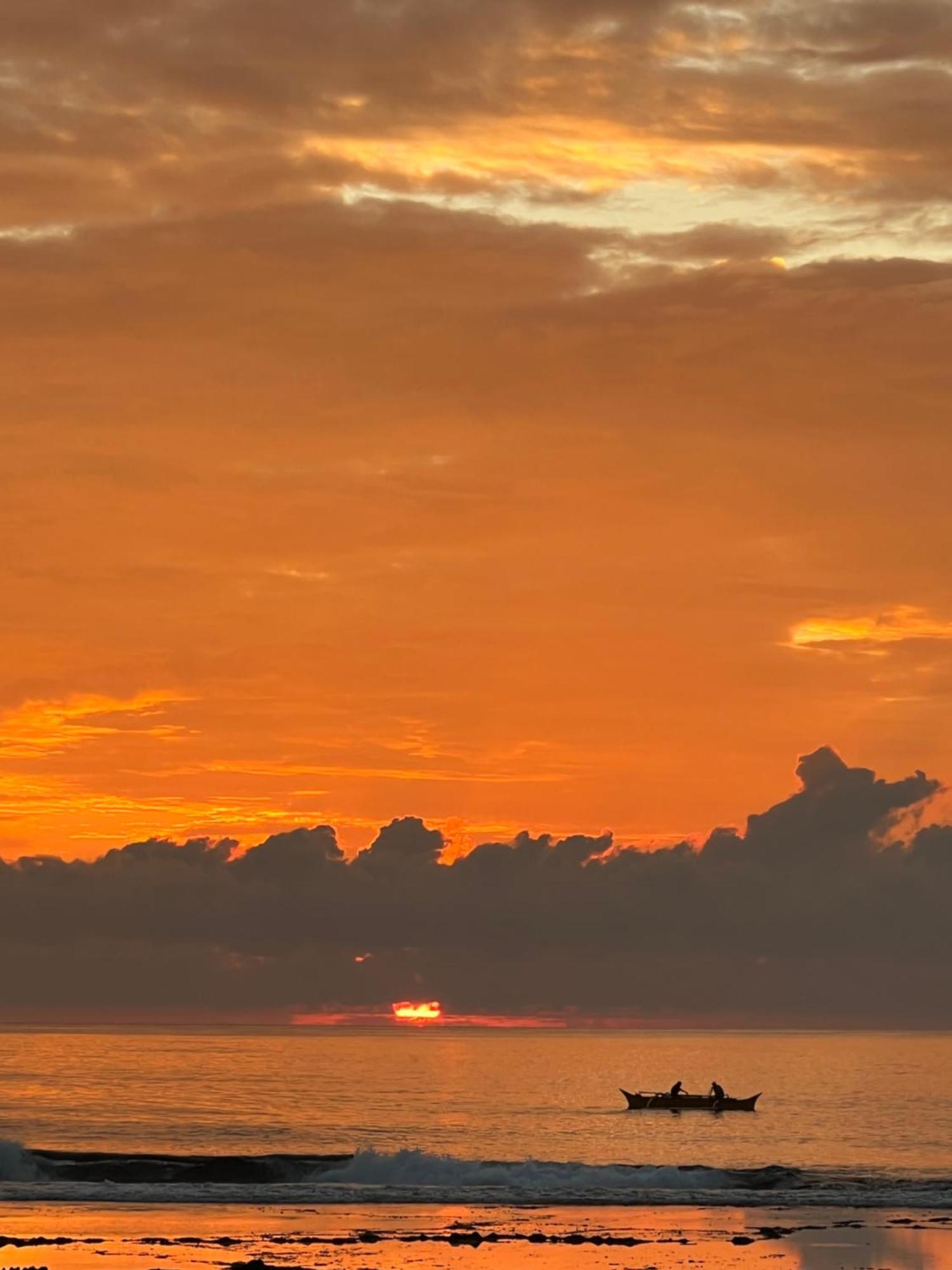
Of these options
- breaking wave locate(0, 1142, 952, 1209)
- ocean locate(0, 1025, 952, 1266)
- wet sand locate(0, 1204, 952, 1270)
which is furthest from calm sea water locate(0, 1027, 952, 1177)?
wet sand locate(0, 1204, 952, 1270)

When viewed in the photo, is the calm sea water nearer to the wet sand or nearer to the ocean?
the ocean

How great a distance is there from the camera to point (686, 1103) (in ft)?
424

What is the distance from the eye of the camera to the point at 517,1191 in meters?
72.4

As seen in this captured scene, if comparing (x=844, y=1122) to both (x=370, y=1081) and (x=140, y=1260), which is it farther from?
(x=140, y=1260)

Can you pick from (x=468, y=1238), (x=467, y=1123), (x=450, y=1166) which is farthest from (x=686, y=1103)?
(x=468, y=1238)

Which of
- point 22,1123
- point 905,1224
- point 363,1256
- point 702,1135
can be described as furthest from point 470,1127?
point 363,1256

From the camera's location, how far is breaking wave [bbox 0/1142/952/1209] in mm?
69625

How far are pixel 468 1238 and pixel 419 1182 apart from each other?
22.4m

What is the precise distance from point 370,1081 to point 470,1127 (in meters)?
68.3

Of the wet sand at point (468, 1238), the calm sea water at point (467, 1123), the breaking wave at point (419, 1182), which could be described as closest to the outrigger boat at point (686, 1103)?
the calm sea water at point (467, 1123)

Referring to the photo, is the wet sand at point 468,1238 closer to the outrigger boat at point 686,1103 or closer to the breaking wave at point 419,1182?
the breaking wave at point 419,1182

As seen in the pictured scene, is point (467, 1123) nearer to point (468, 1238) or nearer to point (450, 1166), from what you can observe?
point (450, 1166)

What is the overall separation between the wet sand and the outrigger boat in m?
62.7

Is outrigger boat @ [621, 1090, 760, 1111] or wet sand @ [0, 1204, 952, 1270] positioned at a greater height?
wet sand @ [0, 1204, 952, 1270]
